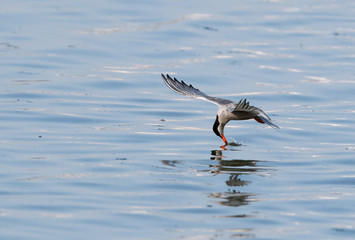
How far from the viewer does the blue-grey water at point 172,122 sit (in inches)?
323

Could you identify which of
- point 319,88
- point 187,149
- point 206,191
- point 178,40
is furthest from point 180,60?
point 206,191

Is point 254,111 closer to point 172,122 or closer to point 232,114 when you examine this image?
point 232,114

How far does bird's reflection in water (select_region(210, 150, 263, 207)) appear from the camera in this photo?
882 cm

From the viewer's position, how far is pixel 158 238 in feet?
24.7

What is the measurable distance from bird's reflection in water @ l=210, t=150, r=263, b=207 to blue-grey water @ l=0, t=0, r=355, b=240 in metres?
0.02

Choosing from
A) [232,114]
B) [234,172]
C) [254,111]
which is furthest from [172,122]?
[234,172]

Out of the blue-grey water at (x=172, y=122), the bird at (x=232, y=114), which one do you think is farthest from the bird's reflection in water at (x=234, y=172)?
the bird at (x=232, y=114)

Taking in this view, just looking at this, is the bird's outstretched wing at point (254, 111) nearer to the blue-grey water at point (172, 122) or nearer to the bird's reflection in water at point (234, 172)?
the blue-grey water at point (172, 122)

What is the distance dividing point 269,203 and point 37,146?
3.66 metres

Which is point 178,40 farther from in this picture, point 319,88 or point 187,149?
point 187,149

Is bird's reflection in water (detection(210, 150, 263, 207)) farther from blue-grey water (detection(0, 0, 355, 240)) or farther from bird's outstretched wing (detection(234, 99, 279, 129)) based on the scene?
bird's outstretched wing (detection(234, 99, 279, 129))

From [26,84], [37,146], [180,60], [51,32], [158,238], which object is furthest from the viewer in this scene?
[51,32]

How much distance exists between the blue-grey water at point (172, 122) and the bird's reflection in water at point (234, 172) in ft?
0.08

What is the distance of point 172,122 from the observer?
43.3 ft
